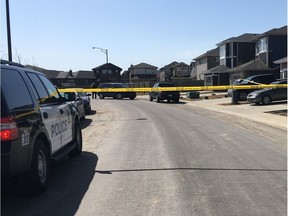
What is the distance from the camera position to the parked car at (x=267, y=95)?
89.6 feet

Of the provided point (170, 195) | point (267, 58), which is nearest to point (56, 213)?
point (170, 195)

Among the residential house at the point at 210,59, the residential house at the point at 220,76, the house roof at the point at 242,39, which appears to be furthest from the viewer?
the residential house at the point at 210,59

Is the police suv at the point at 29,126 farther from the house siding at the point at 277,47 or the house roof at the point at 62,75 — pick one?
the house roof at the point at 62,75

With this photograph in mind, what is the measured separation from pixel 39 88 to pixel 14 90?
1.30 meters

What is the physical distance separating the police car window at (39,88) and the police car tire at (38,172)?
2.91 ft

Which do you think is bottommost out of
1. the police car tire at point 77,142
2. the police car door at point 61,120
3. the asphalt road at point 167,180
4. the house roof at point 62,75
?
the asphalt road at point 167,180

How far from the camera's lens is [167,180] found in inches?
278

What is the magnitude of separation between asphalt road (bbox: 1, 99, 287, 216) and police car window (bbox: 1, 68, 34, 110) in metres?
1.35

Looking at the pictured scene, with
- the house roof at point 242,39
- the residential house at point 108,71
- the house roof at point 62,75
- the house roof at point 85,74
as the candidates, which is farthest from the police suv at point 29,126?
the house roof at point 62,75

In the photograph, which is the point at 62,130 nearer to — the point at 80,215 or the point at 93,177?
the point at 93,177

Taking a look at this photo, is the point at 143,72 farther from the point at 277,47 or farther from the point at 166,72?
the point at 277,47

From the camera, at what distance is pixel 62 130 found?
25.9 ft

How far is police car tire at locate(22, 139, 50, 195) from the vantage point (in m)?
5.89

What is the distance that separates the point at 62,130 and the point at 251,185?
11.5 feet
